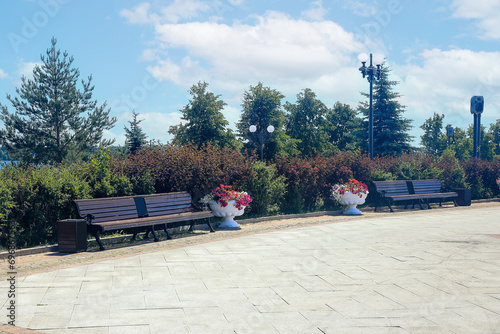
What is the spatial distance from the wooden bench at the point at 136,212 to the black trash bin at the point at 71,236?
28cm

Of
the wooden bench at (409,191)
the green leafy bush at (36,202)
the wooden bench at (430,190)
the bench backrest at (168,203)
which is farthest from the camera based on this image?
the wooden bench at (430,190)

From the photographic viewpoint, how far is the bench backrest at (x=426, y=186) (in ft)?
58.6

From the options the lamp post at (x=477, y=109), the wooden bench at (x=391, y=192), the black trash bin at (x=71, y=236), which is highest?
the lamp post at (x=477, y=109)

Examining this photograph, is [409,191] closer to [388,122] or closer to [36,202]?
[36,202]

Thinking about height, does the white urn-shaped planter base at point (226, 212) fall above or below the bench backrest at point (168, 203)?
below

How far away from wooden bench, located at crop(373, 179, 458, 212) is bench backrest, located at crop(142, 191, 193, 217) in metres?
7.83

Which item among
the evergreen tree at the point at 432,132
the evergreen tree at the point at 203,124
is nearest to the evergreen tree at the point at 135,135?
the evergreen tree at the point at 203,124

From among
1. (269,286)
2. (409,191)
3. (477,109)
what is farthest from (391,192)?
(477,109)

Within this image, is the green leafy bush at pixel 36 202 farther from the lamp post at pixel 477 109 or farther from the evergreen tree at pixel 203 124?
the evergreen tree at pixel 203 124

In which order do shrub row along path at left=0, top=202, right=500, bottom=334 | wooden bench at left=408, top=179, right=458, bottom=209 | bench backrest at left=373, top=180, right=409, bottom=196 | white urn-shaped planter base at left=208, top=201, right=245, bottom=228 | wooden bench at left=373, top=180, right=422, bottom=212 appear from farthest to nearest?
wooden bench at left=408, top=179, right=458, bottom=209 → bench backrest at left=373, top=180, right=409, bottom=196 → wooden bench at left=373, top=180, right=422, bottom=212 → white urn-shaped planter base at left=208, top=201, right=245, bottom=228 → shrub row along path at left=0, top=202, right=500, bottom=334

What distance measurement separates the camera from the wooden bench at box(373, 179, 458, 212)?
651 inches

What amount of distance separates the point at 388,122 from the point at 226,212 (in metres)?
32.1

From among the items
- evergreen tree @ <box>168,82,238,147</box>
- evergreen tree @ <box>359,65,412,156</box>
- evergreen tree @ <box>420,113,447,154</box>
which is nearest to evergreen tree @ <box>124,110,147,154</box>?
evergreen tree @ <box>168,82,238,147</box>

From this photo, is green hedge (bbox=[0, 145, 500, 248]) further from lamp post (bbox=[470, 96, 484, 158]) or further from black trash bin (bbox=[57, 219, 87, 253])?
lamp post (bbox=[470, 96, 484, 158])
